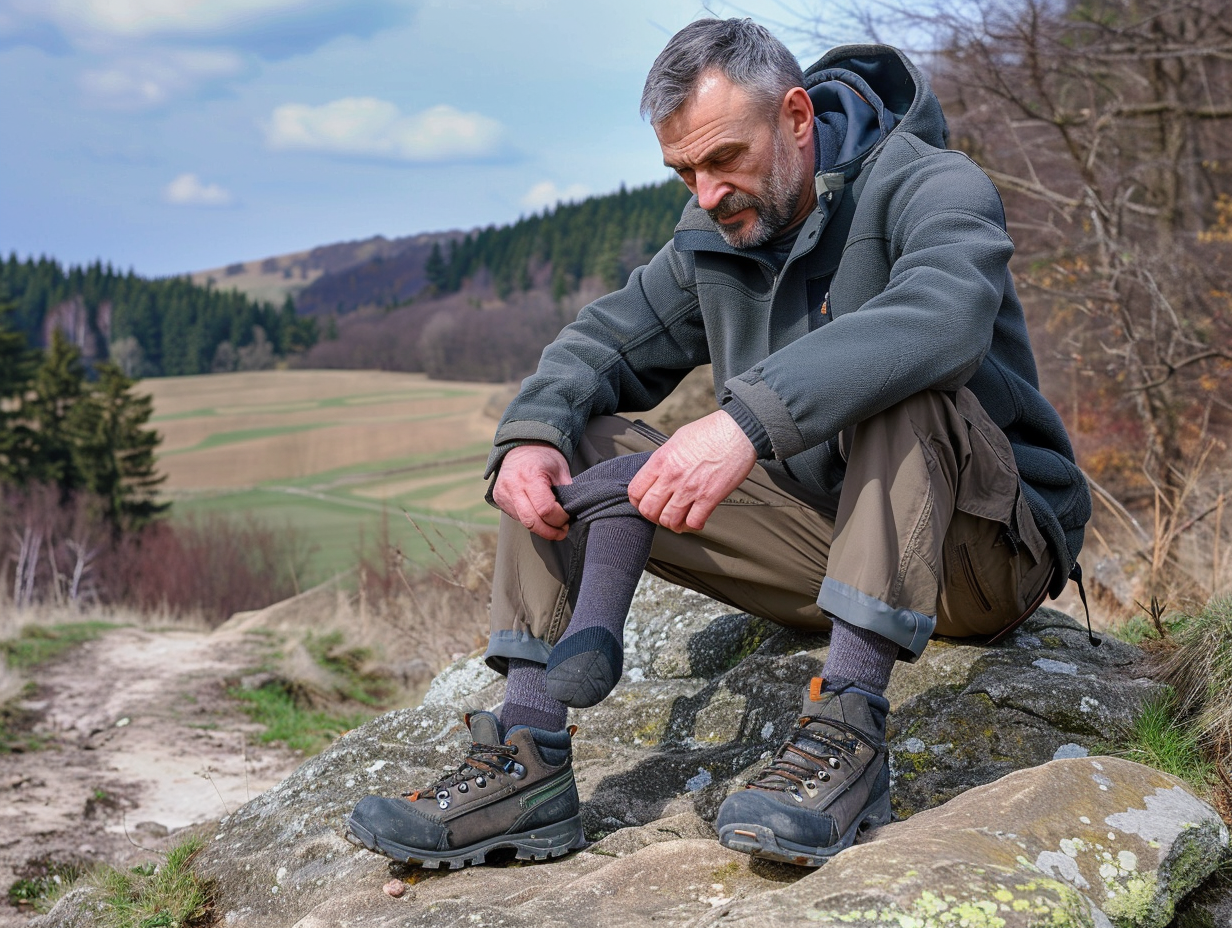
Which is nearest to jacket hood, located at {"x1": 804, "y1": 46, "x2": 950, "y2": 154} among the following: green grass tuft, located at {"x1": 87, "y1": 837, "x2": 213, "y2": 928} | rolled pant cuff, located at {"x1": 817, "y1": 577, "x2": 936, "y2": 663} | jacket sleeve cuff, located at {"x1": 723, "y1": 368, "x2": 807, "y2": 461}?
jacket sleeve cuff, located at {"x1": 723, "y1": 368, "x2": 807, "y2": 461}

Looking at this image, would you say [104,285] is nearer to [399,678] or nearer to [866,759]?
[399,678]

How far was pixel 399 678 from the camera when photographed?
24.6 ft

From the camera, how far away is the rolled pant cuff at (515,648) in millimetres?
2195

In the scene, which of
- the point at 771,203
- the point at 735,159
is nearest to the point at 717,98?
the point at 735,159

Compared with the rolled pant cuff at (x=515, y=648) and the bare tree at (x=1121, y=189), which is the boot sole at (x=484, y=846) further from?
the bare tree at (x=1121, y=189)

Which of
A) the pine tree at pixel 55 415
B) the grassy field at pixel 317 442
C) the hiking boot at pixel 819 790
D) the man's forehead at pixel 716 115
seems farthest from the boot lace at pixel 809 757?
the pine tree at pixel 55 415

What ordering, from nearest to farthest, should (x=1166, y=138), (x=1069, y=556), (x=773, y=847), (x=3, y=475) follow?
(x=773, y=847), (x=1069, y=556), (x=1166, y=138), (x=3, y=475)

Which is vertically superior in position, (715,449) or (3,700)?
(715,449)

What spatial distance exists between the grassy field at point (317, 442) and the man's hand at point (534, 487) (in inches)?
1076

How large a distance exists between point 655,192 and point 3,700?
41.7m

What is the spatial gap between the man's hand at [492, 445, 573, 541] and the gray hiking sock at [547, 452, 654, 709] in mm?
56

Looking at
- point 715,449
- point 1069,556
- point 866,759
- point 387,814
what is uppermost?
point 715,449

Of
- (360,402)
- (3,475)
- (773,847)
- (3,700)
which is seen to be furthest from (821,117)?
(360,402)

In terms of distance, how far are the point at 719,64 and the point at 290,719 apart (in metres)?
5.01
